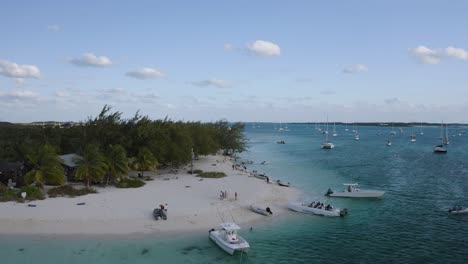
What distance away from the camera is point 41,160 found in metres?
42.0

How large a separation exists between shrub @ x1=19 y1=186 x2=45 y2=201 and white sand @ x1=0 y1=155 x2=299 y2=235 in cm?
120

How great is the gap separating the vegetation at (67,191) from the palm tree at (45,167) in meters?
1.45

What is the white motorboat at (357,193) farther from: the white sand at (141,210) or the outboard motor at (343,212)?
the outboard motor at (343,212)

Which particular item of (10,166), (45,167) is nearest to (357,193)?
(45,167)

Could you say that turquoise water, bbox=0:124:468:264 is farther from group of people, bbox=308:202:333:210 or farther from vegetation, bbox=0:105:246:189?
vegetation, bbox=0:105:246:189

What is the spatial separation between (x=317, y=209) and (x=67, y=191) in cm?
2639

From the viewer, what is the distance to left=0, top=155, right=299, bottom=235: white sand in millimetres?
31656

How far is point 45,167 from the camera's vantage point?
41438 mm

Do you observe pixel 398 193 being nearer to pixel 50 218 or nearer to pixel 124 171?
pixel 124 171

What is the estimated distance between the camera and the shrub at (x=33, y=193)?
124 feet

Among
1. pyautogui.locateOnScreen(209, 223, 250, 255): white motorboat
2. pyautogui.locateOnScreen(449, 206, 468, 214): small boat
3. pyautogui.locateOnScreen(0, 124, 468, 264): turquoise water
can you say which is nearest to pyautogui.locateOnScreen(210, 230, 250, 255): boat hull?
pyautogui.locateOnScreen(209, 223, 250, 255): white motorboat

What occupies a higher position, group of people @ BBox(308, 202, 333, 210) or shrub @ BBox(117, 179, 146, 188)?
shrub @ BBox(117, 179, 146, 188)

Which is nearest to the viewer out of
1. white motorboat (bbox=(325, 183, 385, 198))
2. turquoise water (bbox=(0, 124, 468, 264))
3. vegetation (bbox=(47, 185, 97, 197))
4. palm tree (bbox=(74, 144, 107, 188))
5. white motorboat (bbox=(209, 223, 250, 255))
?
turquoise water (bbox=(0, 124, 468, 264))

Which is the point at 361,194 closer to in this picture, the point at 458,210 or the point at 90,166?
the point at 458,210
